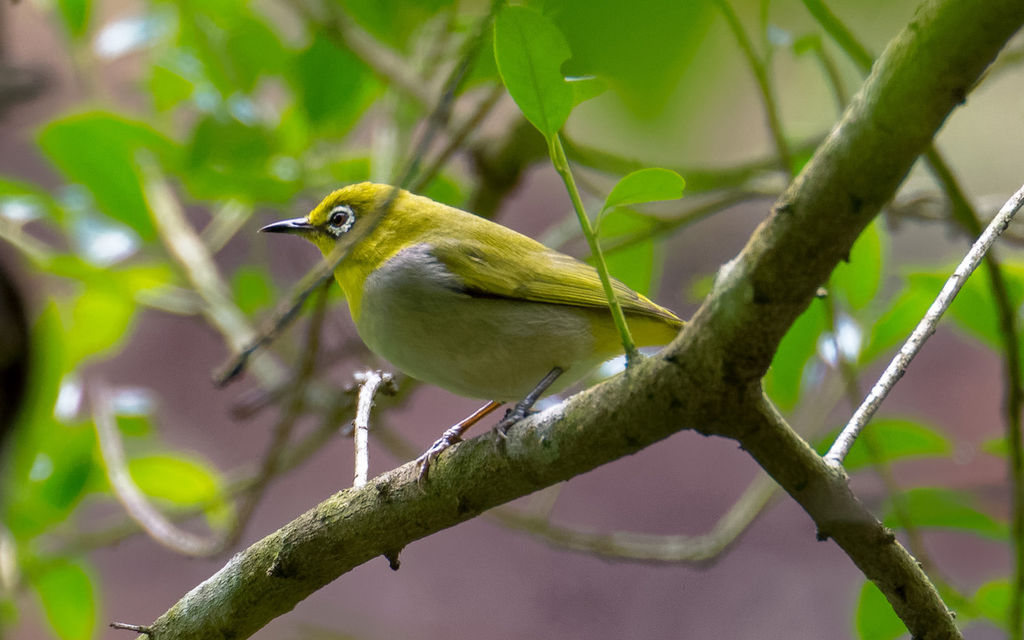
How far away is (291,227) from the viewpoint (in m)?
2.49

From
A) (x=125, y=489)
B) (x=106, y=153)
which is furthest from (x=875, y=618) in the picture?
(x=106, y=153)

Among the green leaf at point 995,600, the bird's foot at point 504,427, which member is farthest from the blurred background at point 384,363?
the bird's foot at point 504,427

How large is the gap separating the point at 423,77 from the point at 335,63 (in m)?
0.28

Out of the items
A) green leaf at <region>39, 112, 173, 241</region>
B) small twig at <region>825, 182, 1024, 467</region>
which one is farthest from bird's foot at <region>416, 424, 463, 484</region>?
green leaf at <region>39, 112, 173, 241</region>

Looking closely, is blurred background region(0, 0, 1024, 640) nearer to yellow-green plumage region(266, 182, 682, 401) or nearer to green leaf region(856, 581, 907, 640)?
green leaf region(856, 581, 907, 640)

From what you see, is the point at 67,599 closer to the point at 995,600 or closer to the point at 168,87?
the point at 168,87

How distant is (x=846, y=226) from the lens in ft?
2.69

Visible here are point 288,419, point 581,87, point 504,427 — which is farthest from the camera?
point 288,419

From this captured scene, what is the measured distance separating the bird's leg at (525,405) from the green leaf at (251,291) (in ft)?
6.36

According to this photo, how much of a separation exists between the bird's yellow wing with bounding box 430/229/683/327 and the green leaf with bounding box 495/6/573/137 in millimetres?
863

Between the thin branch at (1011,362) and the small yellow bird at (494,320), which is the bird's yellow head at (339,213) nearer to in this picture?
the small yellow bird at (494,320)

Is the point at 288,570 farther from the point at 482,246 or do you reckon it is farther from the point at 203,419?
the point at 203,419

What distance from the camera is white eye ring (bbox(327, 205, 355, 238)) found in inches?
97.2

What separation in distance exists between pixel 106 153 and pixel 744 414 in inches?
89.6
